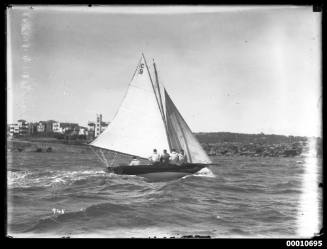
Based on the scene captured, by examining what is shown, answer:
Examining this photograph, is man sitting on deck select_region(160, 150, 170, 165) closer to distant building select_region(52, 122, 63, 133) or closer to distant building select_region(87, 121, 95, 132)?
distant building select_region(87, 121, 95, 132)

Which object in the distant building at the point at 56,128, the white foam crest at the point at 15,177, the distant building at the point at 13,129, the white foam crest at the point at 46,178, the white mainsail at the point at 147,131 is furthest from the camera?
the white mainsail at the point at 147,131

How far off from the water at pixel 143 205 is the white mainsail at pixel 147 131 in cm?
136

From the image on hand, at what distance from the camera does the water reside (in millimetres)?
6105

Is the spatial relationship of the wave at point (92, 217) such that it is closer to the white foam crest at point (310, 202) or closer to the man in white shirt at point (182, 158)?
the man in white shirt at point (182, 158)

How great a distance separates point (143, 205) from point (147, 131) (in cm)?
242

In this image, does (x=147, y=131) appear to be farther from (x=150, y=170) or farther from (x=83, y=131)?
(x=83, y=131)

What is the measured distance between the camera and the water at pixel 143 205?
611 centimetres

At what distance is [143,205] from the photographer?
6484 mm

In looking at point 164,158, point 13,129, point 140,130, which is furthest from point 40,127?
point 164,158

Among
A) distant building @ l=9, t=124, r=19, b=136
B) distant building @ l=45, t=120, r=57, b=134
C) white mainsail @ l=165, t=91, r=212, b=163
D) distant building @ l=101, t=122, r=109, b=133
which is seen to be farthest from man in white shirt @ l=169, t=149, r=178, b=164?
distant building @ l=9, t=124, r=19, b=136

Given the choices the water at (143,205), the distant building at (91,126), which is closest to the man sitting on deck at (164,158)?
the water at (143,205)

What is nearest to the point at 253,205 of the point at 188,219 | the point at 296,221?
the point at 296,221

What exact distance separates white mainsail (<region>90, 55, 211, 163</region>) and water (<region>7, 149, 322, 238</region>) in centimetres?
136

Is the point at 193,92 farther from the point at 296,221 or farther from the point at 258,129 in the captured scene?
the point at 296,221
